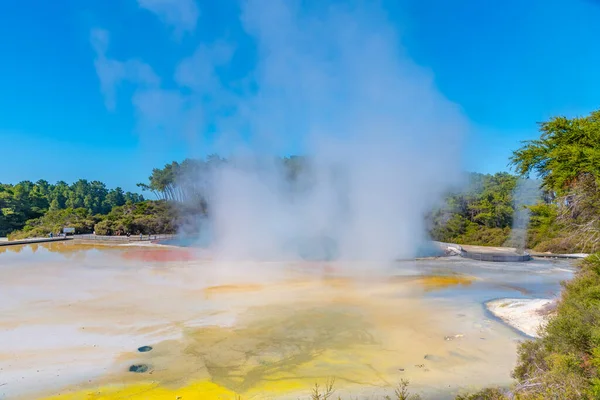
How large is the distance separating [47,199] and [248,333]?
54.3m

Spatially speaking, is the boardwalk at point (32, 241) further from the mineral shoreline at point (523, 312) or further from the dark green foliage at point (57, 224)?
the mineral shoreline at point (523, 312)

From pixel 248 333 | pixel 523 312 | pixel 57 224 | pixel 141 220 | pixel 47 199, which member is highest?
pixel 47 199

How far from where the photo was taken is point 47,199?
51.1 metres

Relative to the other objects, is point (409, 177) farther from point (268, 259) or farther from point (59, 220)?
point (59, 220)

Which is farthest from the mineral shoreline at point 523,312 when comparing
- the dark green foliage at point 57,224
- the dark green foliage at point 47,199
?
the dark green foliage at point 47,199

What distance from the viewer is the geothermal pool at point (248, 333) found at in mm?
5758

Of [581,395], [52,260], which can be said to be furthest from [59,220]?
[581,395]

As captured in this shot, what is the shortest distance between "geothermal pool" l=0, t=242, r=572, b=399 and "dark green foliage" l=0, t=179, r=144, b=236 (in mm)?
29416

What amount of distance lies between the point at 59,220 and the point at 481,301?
127 ft

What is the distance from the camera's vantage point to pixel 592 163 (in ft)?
24.8

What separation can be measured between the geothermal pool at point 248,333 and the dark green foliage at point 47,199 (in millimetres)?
29416

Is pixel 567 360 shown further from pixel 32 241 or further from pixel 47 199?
pixel 47 199

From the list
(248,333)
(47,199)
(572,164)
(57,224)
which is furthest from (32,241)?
(572,164)

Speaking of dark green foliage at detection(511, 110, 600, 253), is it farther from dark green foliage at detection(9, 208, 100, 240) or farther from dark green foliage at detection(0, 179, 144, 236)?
dark green foliage at detection(0, 179, 144, 236)
